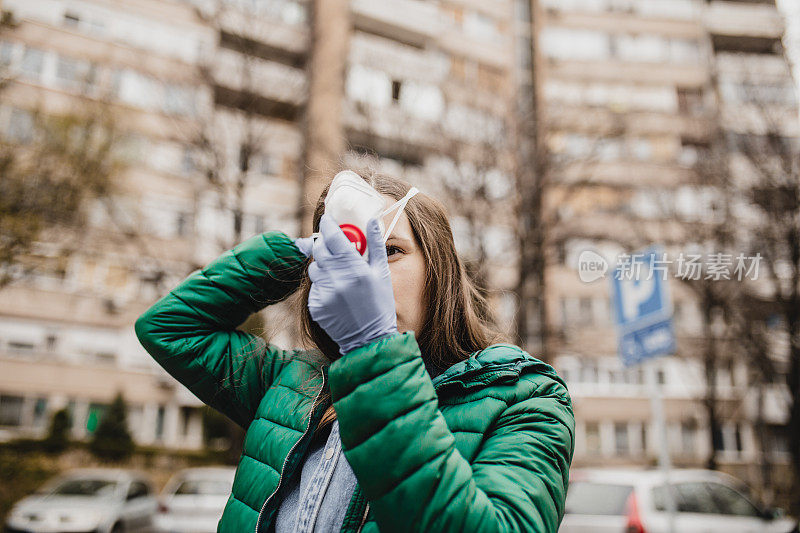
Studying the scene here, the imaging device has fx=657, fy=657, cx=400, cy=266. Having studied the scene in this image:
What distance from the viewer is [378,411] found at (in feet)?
3.94

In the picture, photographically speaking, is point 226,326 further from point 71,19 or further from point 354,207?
point 71,19

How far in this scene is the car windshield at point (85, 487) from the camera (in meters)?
11.7

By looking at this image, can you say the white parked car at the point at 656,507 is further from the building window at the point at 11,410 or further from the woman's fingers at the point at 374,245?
the building window at the point at 11,410

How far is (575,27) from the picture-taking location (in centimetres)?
3038

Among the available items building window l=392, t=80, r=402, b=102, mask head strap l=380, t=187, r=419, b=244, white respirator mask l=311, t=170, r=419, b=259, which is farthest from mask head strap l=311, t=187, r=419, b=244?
building window l=392, t=80, r=402, b=102

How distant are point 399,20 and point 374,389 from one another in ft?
86.3

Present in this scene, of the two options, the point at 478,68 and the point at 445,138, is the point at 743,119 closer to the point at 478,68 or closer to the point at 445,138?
the point at 445,138

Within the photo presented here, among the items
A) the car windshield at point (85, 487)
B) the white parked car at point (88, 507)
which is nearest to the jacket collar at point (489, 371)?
the white parked car at point (88, 507)

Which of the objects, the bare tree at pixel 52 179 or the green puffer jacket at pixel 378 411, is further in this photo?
the bare tree at pixel 52 179

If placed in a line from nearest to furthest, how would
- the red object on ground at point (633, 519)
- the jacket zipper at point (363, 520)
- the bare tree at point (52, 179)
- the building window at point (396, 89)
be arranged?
the jacket zipper at point (363, 520)
the red object on ground at point (633, 519)
the bare tree at point (52, 179)
the building window at point (396, 89)

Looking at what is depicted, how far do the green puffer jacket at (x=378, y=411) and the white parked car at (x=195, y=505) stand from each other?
30.3 ft

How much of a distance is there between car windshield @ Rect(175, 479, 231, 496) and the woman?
9752 millimetres

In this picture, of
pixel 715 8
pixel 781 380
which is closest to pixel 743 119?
pixel 781 380

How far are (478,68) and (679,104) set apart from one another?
35.1 ft
